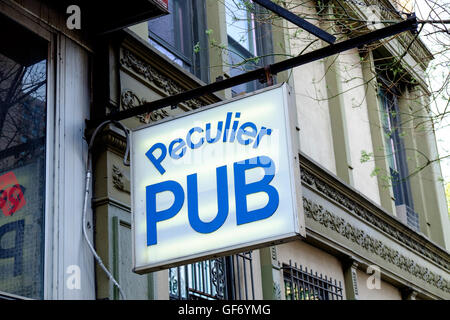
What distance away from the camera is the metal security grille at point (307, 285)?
1140cm

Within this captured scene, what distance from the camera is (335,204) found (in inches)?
511

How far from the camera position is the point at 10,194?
7035mm

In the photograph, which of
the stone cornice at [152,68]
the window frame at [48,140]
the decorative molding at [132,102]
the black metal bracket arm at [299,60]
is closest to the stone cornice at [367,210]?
the stone cornice at [152,68]

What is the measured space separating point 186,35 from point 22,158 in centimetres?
450

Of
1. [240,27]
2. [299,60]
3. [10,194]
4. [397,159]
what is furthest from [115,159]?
[397,159]

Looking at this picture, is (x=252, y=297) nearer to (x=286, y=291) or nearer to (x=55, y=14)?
(x=286, y=291)

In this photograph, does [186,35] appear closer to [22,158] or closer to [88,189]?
[88,189]

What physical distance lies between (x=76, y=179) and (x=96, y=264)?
0.83 metres

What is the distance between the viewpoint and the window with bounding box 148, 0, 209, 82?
1066cm

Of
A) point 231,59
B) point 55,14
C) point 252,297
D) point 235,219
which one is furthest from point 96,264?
point 231,59

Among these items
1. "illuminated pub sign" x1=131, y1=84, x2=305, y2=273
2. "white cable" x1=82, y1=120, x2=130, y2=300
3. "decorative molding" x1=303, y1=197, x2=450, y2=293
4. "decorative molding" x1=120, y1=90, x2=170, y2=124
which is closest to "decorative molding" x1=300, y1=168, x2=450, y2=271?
"decorative molding" x1=303, y1=197, x2=450, y2=293

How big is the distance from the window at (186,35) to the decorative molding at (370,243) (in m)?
2.57

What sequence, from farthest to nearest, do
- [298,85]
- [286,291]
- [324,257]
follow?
[298,85] < [324,257] < [286,291]

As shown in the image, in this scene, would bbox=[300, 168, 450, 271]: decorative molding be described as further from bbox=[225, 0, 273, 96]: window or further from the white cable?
the white cable
